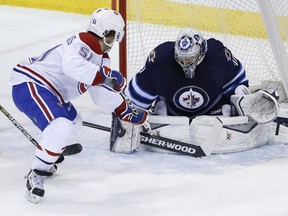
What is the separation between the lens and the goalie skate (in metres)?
3.02

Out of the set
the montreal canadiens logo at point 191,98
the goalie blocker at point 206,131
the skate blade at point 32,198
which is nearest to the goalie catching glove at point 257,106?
the goalie blocker at point 206,131

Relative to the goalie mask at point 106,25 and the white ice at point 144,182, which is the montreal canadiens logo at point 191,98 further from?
the goalie mask at point 106,25

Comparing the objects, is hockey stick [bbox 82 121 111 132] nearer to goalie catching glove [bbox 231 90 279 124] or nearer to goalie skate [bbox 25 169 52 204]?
goalie catching glove [bbox 231 90 279 124]

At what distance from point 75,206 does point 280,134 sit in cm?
112

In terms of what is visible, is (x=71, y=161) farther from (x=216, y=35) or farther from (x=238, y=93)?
(x=216, y=35)

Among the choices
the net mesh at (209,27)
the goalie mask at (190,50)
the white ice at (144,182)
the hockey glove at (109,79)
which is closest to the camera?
the white ice at (144,182)

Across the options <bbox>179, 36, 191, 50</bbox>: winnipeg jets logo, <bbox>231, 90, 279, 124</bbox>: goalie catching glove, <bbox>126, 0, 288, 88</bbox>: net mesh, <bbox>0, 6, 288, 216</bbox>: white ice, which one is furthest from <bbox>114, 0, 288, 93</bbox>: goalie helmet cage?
<bbox>179, 36, 191, 50</bbox>: winnipeg jets logo

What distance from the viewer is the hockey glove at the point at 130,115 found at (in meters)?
3.57

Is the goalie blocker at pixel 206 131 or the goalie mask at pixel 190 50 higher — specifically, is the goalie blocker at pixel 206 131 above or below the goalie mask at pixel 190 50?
below

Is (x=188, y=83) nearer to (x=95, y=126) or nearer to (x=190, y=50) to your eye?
(x=190, y=50)

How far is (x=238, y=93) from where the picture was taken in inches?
147

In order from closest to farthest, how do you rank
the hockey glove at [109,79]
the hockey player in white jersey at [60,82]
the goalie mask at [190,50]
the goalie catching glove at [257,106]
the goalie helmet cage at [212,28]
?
the hockey player in white jersey at [60,82] < the hockey glove at [109,79] < the goalie mask at [190,50] < the goalie catching glove at [257,106] < the goalie helmet cage at [212,28]

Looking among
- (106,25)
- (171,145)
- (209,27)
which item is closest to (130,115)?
(171,145)

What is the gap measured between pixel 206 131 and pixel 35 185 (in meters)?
0.83
